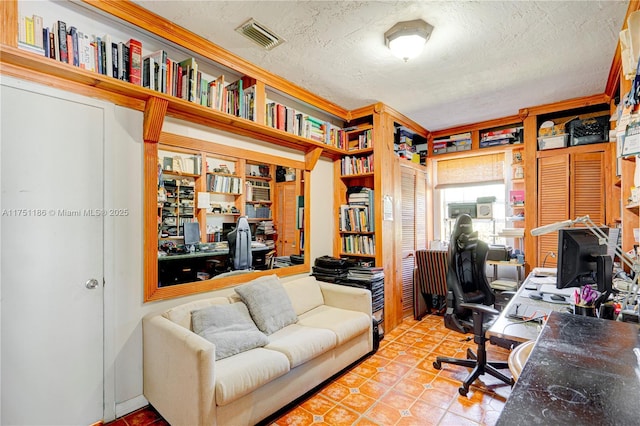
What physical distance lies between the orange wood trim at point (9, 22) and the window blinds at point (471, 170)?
4.73 meters

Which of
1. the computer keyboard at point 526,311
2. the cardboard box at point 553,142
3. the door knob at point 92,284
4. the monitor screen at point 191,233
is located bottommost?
the computer keyboard at point 526,311

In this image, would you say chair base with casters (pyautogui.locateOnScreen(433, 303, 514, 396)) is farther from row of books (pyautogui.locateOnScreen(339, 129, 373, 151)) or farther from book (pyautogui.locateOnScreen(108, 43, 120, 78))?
book (pyautogui.locateOnScreen(108, 43, 120, 78))

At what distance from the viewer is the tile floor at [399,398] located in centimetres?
204

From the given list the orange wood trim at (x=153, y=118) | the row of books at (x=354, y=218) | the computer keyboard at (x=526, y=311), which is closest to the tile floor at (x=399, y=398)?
the computer keyboard at (x=526, y=311)

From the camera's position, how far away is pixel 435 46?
240cm

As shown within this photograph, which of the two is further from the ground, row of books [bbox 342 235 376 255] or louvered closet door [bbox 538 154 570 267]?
louvered closet door [bbox 538 154 570 267]

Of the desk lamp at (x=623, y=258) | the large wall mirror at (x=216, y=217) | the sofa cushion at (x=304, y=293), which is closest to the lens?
the desk lamp at (x=623, y=258)

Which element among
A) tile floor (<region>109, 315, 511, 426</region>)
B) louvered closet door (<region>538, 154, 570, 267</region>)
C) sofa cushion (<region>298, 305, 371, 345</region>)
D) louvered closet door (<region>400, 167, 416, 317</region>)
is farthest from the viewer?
louvered closet door (<region>400, 167, 416, 317</region>)

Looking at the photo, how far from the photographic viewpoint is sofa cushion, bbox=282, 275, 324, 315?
2.93 meters

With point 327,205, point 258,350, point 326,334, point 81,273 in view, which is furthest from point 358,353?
point 81,273

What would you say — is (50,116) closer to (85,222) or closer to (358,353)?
(85,222)

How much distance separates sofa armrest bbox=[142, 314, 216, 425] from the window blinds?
417 cm

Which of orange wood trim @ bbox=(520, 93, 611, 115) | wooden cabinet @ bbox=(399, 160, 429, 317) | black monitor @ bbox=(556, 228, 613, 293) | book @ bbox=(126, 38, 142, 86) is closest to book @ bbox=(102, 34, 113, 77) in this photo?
book @ bbox=(126, 38, 142, 86)

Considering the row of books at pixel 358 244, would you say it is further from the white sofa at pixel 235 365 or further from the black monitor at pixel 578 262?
the black monitor at pixel 578 262
